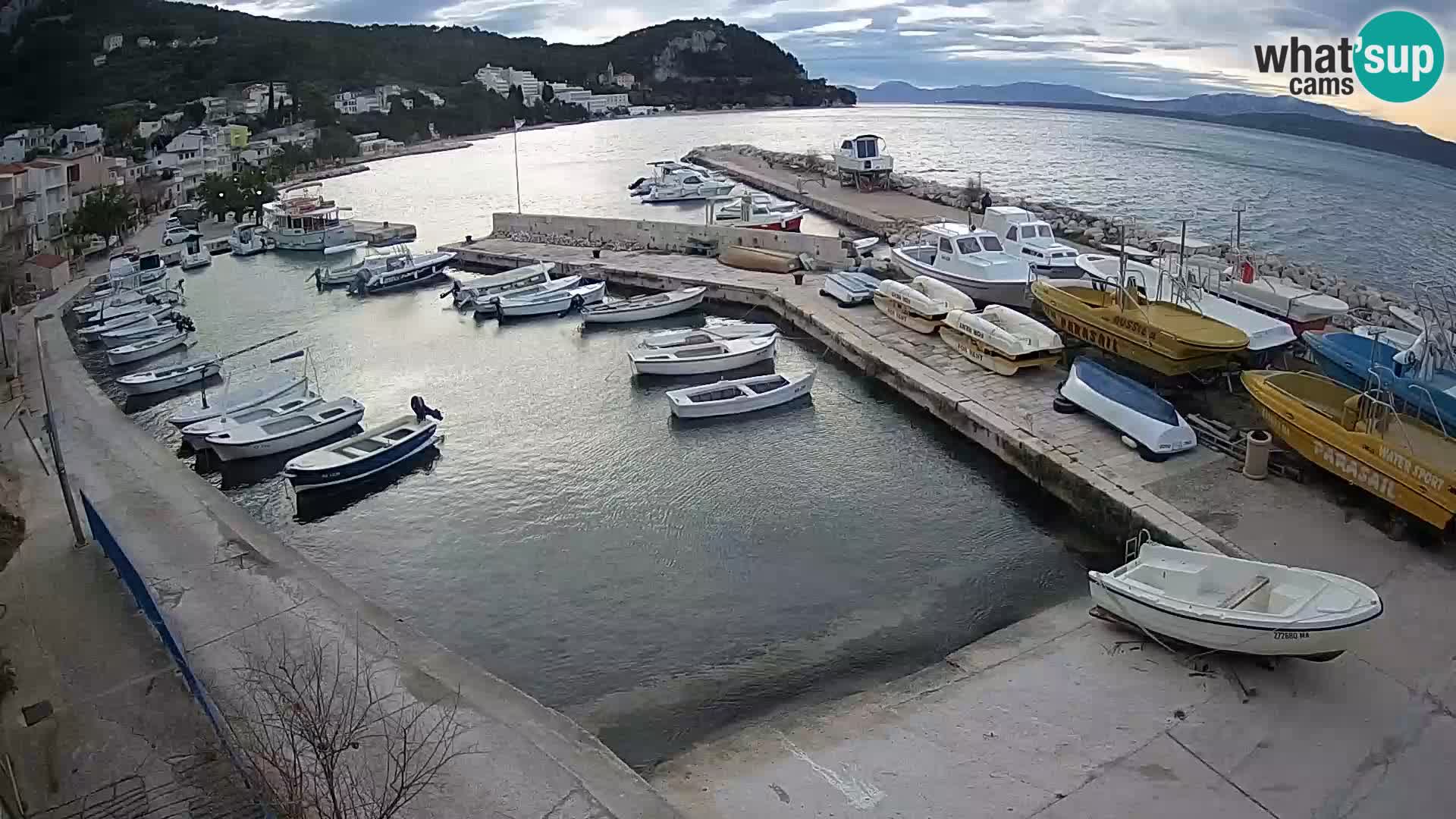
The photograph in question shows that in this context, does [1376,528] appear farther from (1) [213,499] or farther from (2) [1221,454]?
(1) [213,499]

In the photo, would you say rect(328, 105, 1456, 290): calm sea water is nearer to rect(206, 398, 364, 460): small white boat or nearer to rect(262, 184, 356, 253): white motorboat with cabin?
rect(262, 184, 356, 253): white motorboat with cabin

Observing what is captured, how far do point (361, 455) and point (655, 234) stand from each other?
1798 centimetres

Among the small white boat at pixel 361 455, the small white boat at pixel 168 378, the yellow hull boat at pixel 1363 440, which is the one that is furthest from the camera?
the small white boat at pixel 168 378

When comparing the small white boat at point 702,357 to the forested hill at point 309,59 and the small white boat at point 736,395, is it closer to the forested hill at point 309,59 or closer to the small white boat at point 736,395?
the small white boat at point 736,395

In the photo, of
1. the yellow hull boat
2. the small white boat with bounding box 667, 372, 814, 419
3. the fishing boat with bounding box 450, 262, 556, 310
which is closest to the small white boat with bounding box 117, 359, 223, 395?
the fishing boat with bounding box 450, 262, 556, 310

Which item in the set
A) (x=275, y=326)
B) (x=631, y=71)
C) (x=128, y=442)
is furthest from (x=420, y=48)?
(x=128, y=442)

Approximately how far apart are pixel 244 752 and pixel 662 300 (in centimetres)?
1825

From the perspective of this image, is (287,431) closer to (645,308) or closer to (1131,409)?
(645,308)

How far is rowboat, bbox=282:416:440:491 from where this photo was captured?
1566 centimetres

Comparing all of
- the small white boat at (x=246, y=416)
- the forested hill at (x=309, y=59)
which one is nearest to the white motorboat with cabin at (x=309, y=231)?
the small white boat at (x=246, y=416)

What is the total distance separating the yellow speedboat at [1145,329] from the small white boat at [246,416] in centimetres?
1480

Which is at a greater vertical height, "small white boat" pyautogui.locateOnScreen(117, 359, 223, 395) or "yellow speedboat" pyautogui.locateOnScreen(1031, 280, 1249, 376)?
"yellow speedboat" pyautogui.locateOnScreen(1031, 280, 1249, 376)

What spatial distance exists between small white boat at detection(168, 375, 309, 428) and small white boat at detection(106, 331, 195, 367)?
5043 millimetres

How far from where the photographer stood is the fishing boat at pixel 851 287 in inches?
919
